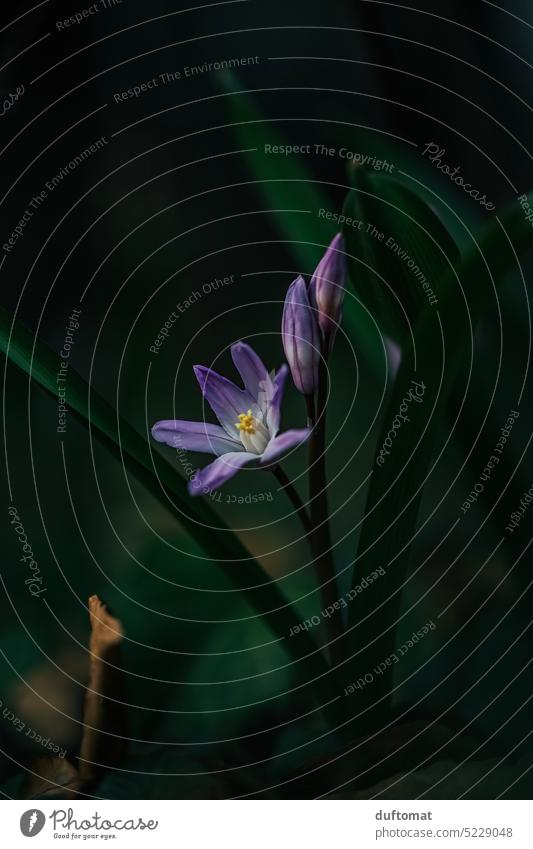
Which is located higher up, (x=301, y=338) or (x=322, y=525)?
(x=301, y=338)

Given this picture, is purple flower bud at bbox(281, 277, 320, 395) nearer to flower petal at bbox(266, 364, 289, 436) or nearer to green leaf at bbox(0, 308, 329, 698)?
flower petal at bbox(266, 364, 289, 436)

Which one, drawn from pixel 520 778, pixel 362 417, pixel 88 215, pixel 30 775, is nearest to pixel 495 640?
pixel 520 778

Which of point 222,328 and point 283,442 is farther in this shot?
point 222,328

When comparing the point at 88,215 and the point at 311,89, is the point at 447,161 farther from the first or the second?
the point at 88,215

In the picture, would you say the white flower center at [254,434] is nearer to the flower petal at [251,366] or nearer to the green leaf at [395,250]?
the flower petal at [251,366]

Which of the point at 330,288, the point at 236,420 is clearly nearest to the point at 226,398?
the point at 236,420

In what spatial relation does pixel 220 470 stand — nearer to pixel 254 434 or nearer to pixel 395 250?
pixel 254 434

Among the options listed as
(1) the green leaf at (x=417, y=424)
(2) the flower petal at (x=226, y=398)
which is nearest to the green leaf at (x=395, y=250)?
(1) the green leaf at (x=417, y=424)
